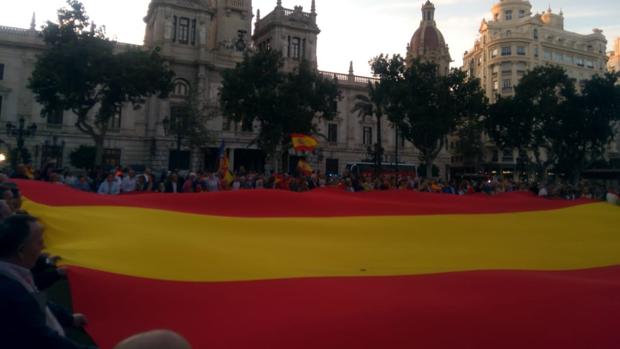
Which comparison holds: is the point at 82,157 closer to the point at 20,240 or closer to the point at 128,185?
the point at 128,185

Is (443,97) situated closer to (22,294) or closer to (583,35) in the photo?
(22,294)

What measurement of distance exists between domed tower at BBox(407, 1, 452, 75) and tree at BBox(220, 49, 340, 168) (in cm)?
3871

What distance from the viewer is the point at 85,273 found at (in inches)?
179

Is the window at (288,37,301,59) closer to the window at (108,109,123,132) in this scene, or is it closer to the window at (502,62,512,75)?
the window at (108,109,123,132)

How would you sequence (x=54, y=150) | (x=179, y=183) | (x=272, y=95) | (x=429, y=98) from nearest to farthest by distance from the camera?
(x=179, y=183), (x=272, y=95), (x=429, y=98), (x=54, y=150)

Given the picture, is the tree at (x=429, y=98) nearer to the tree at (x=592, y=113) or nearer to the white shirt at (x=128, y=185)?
the tree at (x=592, y=113)

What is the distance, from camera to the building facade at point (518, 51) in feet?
252

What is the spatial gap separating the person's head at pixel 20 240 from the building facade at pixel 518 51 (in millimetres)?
74854

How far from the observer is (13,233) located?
296 centimetres

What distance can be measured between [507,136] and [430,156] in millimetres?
8516

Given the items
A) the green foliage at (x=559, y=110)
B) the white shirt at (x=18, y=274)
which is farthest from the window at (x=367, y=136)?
the white shirt at (x=18, y=274)

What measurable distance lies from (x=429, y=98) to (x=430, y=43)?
4221 cm

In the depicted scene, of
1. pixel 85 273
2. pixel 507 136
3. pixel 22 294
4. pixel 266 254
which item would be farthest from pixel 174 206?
pixel 507 136

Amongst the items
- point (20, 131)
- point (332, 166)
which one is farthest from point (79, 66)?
point (332, 166)
